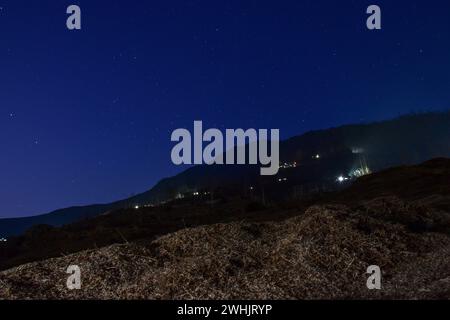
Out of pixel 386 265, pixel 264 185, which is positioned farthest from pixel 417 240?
pixel 264 185

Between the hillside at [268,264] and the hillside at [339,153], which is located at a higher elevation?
the hillside at [339,153]

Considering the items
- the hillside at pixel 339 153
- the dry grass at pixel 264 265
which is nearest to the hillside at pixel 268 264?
the dry grass at pixel 264 265

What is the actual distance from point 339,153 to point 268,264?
417 ft

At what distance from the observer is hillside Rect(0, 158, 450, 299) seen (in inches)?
321

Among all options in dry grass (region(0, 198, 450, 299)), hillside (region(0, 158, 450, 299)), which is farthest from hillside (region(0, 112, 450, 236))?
dry grass (region(0, 198, 450, 299))

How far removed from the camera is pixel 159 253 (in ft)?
34.7

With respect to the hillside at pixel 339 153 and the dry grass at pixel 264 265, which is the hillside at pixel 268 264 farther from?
the hillside at pixel 339 153

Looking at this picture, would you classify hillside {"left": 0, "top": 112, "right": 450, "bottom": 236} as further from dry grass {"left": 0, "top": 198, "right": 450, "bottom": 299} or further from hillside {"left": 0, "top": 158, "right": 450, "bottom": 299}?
dry grass {"left": 0, "top": 198, "right": 450, "bottom": 299}

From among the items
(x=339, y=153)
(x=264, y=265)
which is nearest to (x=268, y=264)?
(x=264, y=265)

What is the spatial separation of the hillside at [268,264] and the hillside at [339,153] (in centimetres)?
10218

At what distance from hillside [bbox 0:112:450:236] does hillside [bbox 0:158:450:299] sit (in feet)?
335

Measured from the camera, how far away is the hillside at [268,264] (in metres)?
8.16
